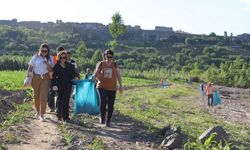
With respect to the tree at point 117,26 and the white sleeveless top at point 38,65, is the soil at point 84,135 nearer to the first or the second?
the white sleeveless top at point 38,65

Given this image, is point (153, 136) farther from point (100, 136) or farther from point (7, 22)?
point (7, 22)

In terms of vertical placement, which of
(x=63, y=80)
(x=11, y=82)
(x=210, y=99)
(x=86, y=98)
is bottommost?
(x=210, y=99)

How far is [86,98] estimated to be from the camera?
45.0 feet

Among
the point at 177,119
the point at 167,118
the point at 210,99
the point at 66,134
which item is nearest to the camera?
the point at 66,134

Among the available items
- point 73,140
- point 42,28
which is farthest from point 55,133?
point 42,28

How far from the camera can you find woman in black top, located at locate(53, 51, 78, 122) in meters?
13.0

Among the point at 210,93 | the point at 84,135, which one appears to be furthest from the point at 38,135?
the point at 210,93

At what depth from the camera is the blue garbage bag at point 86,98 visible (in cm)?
1366

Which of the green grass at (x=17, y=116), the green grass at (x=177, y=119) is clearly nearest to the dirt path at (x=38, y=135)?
the green grass at (x=17, y=116)

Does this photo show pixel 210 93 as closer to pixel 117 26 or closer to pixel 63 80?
pixel 63 80

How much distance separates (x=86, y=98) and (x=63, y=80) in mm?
1025

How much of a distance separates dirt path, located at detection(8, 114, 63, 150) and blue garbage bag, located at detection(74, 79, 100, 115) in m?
0.88

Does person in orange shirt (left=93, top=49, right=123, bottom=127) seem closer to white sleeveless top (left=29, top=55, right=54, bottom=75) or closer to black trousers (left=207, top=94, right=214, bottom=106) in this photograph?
white sleeveless top (left=29, top=55, right=54, bottom=75)

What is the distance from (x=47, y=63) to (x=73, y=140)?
124 inches
